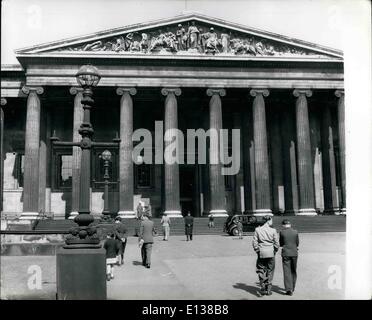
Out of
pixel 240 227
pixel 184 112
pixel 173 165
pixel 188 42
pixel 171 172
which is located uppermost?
pixel 188 42

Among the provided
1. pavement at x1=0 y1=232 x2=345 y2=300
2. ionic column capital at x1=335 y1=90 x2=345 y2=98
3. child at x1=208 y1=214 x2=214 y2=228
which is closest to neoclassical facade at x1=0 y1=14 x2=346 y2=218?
ionic column capital at x1=335 y1=90 x2=345 y2=98

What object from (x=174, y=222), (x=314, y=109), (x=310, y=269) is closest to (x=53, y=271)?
(x=310, y=269)

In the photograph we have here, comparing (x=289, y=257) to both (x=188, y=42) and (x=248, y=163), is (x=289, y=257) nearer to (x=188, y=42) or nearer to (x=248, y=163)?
(x=188, y=42)

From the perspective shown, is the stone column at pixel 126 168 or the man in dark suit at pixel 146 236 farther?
the stone column at pixel 126 168

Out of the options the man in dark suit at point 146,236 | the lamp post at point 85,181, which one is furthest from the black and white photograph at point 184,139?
the lamp post at point 85,181

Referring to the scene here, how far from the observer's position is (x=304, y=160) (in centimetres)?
3609

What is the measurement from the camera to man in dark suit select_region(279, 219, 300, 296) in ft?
38.7

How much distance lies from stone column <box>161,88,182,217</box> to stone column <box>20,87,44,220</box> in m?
9.59

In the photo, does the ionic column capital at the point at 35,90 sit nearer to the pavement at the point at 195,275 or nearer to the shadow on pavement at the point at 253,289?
the pavement at the point at 195,275

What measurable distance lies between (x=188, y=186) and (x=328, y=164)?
12.7 m

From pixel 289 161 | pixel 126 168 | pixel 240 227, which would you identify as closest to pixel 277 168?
pixel 289 161

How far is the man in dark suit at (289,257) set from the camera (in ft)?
38.7

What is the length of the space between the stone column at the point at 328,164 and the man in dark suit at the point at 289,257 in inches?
1152

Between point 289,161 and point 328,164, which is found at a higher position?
point 289,161
